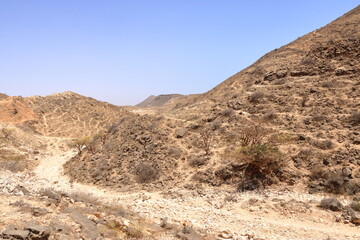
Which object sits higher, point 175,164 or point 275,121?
point 275,121

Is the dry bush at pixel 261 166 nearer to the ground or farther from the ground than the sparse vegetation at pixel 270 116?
nearer to the ground

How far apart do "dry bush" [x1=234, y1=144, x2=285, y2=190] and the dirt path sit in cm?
70

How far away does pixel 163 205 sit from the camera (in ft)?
33.8

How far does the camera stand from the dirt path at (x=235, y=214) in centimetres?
760

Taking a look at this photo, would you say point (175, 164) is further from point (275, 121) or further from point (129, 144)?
point (275, 121)

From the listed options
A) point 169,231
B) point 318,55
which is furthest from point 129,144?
point 318,55

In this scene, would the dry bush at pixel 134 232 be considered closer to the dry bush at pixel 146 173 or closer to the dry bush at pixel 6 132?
the dry bush at pixel 146 173

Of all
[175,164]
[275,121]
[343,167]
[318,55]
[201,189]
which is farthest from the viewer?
[318,55]

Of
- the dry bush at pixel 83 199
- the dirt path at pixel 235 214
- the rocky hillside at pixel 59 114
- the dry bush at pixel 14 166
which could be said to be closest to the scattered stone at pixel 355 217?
the dirt path at pixel 235 214

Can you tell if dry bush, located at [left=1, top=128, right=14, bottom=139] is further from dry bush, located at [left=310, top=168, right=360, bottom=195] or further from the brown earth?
dry bush, located at [left=310, top=168, right=360, bottom=195]

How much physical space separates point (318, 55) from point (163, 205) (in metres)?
16.0

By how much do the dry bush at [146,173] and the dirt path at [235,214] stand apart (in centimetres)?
124

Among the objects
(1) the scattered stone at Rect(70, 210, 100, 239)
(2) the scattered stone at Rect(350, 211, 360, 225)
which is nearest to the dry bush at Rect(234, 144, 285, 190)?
A: (2) the scattered stone at Rect(350, 211, 360, 225)

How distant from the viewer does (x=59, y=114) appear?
3738 cm
